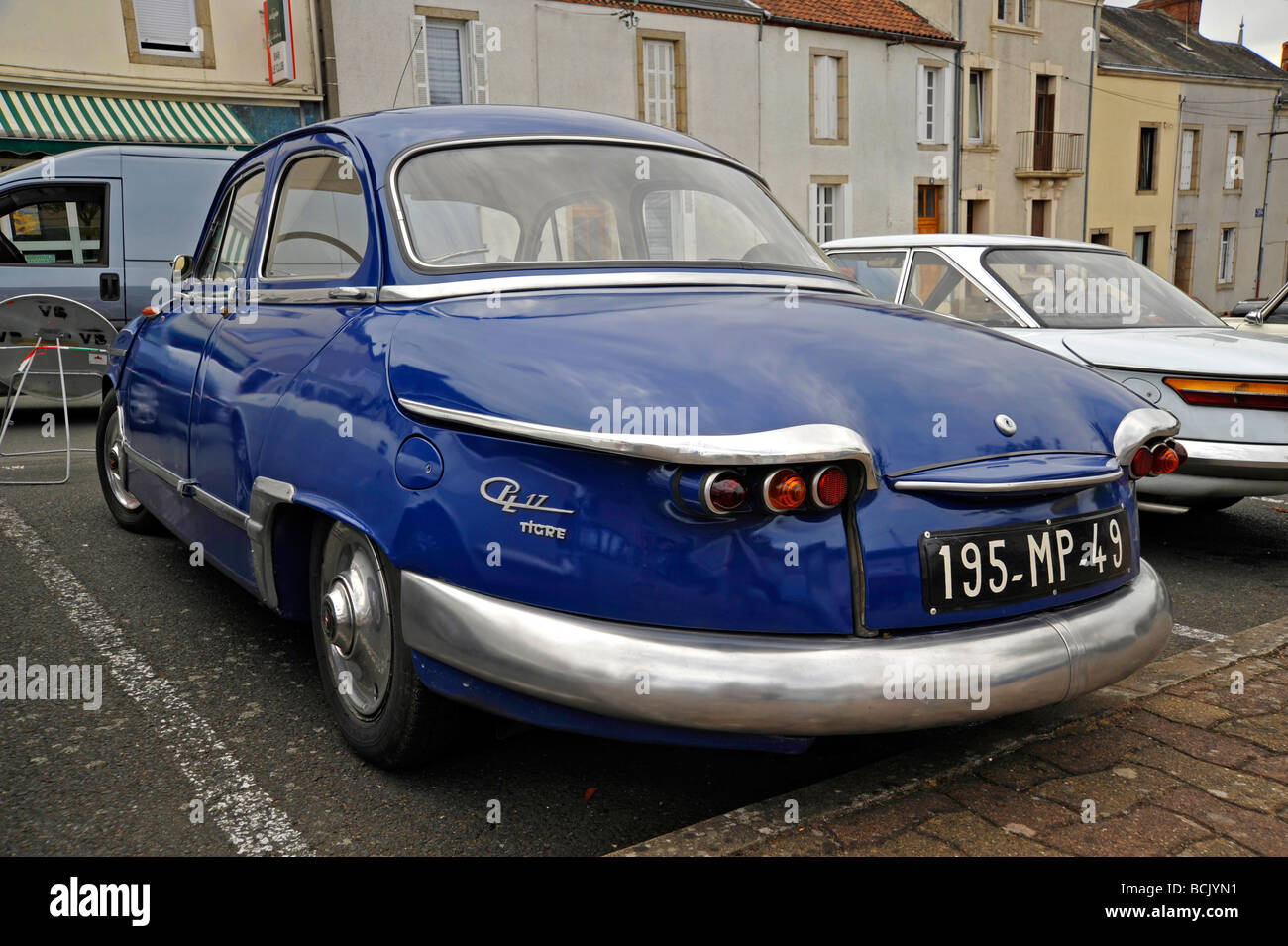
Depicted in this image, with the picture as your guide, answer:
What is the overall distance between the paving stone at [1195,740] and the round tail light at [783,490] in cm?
156

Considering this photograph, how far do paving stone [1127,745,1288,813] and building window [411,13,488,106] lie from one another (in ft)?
59.9

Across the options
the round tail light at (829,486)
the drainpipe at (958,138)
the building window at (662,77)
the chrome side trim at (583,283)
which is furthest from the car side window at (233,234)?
the drainpipe at (958,138)

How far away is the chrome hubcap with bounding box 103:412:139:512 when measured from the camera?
5.43 metres

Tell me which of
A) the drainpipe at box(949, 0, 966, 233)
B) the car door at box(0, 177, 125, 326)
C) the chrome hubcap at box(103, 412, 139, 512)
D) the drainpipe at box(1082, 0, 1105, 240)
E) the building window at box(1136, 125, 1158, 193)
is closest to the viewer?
the chrome hubcap at box(103, 412, 139, 512)

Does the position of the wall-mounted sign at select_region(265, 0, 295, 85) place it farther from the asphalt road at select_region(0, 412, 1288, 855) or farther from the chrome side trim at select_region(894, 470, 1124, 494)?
the chrome side trim at select_region(894, 470, 1124, 494)

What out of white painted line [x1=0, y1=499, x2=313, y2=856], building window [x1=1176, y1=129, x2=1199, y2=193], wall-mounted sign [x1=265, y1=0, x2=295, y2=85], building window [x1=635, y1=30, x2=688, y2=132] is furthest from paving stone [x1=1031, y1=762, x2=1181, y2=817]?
building window [x1=1176, y1=129, x2=1199, y2=193]

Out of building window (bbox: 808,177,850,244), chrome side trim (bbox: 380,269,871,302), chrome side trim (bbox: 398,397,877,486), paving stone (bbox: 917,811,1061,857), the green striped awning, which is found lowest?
paving stone (bbox: 917,811,1061,857)

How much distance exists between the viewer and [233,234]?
4.33m

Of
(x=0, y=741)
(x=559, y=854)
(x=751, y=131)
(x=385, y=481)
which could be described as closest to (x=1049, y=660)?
(x=559, y=854)

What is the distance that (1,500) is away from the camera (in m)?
6.55

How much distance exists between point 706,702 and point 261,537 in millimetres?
1607

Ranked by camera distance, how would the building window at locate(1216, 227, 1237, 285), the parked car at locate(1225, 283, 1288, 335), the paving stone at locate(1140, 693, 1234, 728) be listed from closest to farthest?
the paving stone at locate(1140, 693, 1234, 728) → the parked car at locate(1225, 283, 1288, 335) → the building window at locate(1216, 227, 1237, 285)

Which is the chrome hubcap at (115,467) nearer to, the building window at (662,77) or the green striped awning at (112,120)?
the green striped awning at (112,120)

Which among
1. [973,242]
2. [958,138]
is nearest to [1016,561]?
[973,242]
